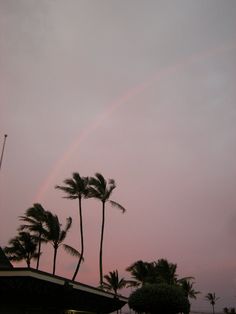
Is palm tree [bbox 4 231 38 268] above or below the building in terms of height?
above

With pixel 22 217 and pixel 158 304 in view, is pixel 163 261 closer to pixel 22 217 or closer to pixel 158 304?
pixel 22 217

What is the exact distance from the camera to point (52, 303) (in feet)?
77.9

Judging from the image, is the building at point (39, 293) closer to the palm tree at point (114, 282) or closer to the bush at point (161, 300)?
the bush at point (161, 300)

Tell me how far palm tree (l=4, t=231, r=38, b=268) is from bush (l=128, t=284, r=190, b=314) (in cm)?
2482

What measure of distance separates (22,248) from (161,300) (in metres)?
28.7

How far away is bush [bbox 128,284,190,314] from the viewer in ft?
92.6

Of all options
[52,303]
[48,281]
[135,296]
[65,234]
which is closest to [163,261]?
[65,234]

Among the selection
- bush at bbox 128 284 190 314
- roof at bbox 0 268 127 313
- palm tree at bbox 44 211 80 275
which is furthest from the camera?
palm tree at bbox 44 211 80 275

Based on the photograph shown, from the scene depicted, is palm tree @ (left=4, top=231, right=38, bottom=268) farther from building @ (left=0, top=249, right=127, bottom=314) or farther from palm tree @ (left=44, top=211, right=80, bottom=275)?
building @ (left=0, top=249, right=127, bottom=314)

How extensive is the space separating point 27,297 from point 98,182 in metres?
25.0

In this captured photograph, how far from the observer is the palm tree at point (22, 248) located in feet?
168

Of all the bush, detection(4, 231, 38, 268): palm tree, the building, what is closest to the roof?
the building

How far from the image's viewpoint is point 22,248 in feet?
169

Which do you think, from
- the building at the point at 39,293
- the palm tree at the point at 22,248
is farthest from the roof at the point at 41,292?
the palm tree at the point at 22,248
